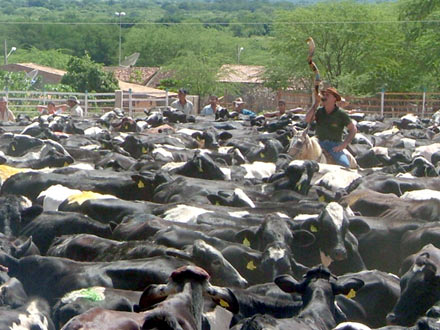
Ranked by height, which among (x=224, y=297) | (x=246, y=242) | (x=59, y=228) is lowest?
(x=59, y=228)

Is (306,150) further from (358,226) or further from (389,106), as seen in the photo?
(389,106)

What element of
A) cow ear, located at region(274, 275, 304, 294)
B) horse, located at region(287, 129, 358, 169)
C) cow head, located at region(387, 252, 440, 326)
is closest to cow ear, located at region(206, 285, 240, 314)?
cow ear, located at region(274, 275, 304, 294)

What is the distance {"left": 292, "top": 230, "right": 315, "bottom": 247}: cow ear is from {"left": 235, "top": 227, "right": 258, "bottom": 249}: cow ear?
296 millimetres

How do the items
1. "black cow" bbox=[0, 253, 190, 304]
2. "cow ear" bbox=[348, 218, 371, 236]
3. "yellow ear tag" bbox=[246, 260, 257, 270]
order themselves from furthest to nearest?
"cow ear" bbox=[348, 218, 371, 236]
"yellow ear tag" bbox=[246, 260, 257, 270]
"black cow" bbox=[0, 253, 190, 304]

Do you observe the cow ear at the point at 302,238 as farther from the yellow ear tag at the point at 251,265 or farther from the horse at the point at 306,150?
the horse at the point at 306,150

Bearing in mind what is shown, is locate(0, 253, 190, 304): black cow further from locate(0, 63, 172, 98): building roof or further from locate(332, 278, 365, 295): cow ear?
locate(0, 63, 172, 98): building roof

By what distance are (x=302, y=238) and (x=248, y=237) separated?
401mm

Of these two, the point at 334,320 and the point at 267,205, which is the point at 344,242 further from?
the point at 334,320

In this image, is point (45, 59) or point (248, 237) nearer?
point (248, 237)

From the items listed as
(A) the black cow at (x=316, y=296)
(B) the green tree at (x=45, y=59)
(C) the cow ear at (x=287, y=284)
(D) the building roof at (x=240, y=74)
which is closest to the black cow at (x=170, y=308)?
(A) the black cow at (x=316, y=296)

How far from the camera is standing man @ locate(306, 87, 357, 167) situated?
1073 centimetres

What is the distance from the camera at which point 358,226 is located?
749 cm

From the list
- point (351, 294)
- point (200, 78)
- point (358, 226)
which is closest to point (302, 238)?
point (358, 226)

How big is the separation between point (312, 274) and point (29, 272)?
1.94 metres
